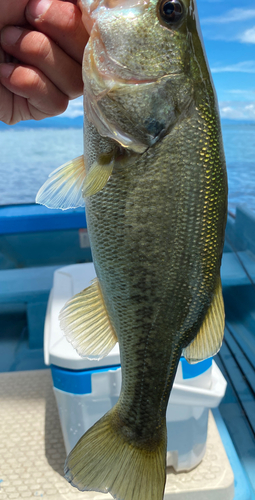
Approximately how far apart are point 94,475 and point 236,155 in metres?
4.30

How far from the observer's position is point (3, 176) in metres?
4.70

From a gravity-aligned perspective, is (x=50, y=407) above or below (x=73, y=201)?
below

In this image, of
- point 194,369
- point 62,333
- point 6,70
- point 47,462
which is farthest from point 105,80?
point 47,462

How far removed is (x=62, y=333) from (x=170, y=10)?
Result: 114 centimetres

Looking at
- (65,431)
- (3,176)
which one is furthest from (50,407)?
(3,176)

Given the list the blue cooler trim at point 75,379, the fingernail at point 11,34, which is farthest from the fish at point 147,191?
the blue cooler trim at point 75,379

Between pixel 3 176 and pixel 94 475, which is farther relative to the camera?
pixel 3 176

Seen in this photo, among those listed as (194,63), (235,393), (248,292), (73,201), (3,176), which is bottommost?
(235,393)

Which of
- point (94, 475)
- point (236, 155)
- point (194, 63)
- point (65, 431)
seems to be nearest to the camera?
point (194, 63)

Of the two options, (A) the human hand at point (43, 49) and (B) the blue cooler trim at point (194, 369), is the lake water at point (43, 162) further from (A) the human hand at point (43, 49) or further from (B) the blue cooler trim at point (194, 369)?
(A) the human hand at point (43, 49)

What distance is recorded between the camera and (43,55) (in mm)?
671

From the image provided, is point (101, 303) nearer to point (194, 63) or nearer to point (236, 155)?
point (194, 63)

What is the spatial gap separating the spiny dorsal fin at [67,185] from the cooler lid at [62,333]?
0.46 meters

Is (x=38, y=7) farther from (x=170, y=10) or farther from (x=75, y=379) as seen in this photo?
(x=75, y=379)
